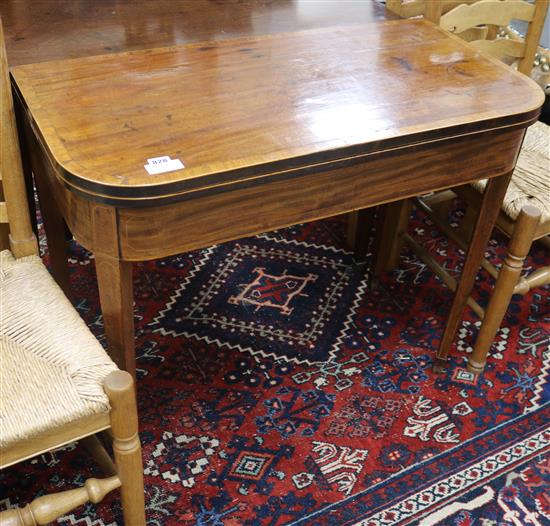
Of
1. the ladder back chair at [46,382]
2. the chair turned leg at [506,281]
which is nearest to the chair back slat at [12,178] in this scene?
the ladder back chair at [46,382]

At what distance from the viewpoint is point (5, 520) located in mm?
1239

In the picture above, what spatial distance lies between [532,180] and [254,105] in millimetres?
855

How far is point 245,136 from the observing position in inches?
53.5

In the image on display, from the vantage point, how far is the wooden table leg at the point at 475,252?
171 centimetres

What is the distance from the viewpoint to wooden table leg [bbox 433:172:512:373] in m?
1.71

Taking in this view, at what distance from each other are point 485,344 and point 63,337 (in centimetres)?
120

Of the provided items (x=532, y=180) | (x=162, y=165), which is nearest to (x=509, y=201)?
(x=532, y=180)

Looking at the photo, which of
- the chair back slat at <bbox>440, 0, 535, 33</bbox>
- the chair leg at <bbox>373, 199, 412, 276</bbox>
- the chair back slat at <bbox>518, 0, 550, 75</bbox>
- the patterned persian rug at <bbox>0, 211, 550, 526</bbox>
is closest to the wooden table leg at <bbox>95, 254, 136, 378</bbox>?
the patterned persian rug at <bbox>0, 211, 550, 526</bbox>

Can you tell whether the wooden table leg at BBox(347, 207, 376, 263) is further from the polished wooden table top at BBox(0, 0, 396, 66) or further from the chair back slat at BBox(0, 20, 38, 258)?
the chair back slat at BBox(0, 20, 38, 258)

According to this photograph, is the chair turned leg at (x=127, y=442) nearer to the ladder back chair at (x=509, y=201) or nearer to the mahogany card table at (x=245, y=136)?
the mahogany card table at (x=245, y=136)

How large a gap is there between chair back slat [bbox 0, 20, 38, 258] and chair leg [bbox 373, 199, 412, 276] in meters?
1.08

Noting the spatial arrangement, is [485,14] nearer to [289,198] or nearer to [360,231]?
[360,231]

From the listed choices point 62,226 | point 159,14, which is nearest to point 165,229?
point 62,226

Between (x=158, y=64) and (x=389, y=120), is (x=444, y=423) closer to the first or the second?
(x=389, y=120)
